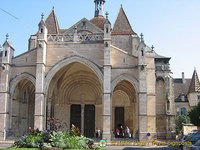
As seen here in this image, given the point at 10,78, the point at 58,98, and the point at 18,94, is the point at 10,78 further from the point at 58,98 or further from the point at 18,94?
the point at 58,98

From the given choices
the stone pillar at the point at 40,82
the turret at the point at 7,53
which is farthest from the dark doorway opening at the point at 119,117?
the turret at the point at 7,53

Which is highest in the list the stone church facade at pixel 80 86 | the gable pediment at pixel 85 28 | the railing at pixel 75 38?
the gable pediment at pixel 85 28

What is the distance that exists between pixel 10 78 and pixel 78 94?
22.1ft

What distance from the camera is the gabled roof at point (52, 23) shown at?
2878 cm

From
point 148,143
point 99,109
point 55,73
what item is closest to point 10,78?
point 55,73

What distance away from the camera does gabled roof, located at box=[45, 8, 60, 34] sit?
28781 millimetres

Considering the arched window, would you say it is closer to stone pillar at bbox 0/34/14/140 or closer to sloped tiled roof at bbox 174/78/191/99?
sloped tiled roof at bbox 174/78/191/99

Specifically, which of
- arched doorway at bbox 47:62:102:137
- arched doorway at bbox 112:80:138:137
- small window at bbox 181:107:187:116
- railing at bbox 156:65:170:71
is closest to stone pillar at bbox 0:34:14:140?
arched doorway at bbox 47:62:102:137

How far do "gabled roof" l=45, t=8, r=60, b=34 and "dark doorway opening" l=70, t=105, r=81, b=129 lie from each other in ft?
27.7

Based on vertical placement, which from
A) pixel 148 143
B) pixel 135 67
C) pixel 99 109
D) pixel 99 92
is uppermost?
pixel 135 67

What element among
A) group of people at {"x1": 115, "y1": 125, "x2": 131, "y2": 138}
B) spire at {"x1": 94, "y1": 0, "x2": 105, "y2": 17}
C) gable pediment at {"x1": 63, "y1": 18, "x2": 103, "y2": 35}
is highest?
spire at {"x1": 94, "y1": 0, "x2": 105, "y2": 17}

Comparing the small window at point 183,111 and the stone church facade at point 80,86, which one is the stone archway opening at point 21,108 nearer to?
the stone church facade at point 80,86

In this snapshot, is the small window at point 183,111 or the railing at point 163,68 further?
the small window at point 183,111

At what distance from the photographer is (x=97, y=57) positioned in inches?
845
